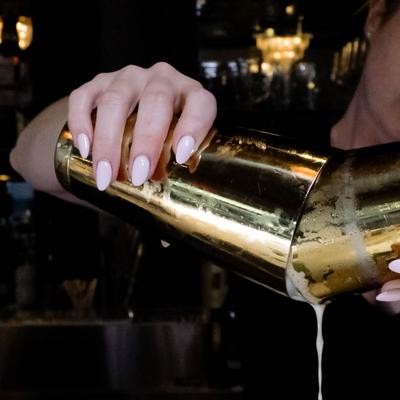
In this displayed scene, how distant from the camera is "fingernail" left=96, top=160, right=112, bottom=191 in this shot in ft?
2.00

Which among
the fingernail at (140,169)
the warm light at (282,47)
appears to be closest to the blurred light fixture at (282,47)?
the warm light at (282,47)

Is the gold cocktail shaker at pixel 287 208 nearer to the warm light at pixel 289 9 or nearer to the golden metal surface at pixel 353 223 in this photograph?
the golden metal surface at pixel 353 223

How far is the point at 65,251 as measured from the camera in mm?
2715

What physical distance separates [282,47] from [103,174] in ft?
7.29

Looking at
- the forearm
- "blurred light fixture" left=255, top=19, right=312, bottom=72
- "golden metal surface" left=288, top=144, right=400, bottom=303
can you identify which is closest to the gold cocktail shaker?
"golden metal surface" left=288, top=144, right=400, bottom=303

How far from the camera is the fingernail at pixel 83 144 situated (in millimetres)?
631

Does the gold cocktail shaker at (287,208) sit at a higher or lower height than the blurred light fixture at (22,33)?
lower

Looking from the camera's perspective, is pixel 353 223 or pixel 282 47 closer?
pixel 353 223

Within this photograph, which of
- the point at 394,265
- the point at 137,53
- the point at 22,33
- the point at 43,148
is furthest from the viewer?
the point at 22,33

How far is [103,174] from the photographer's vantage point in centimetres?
62

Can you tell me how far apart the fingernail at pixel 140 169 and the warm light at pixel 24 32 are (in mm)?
2242

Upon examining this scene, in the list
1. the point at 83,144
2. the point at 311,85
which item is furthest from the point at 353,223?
the point at 311,85

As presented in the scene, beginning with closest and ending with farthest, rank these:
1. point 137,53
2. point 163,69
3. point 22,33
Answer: point 163,69 < point 137,53 < point 22,33

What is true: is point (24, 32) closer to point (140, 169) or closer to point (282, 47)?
point (282, 47)
